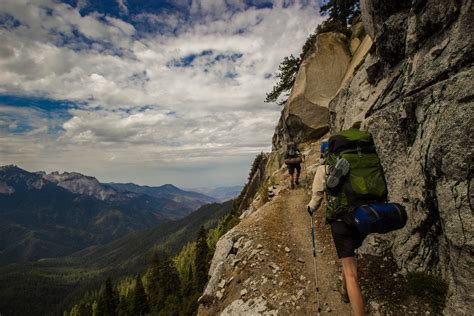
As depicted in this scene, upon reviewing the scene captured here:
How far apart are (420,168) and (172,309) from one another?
207ft

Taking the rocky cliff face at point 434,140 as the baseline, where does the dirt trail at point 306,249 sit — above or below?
below

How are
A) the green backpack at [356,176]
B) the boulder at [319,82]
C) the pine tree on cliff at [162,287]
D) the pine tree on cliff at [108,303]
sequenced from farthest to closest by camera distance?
the pine tree on cliff at [108,303]
the pine tree on cliff at [162,287]
the boulder at [319,82]
the green backpack at [356,176]

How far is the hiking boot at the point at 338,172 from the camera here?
5.51 m

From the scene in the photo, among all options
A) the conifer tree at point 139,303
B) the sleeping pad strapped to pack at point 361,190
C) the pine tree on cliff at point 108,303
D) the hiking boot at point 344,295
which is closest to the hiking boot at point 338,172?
the sleeping pad strapped to pack at point 361,190

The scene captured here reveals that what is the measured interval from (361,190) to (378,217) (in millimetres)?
632

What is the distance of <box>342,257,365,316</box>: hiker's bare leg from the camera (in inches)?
205

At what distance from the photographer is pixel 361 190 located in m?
5.44

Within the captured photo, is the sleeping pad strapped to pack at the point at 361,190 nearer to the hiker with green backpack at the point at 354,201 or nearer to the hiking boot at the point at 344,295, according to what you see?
the hiker with green backpack at the point at 354,201

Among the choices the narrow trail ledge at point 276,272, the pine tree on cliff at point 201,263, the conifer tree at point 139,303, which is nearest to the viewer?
the narrow trail ledge at point 276,272

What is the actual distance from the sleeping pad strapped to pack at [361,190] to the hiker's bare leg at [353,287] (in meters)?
1.01

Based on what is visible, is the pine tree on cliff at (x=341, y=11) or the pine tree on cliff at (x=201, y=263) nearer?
the pine tree on cliff at (x=341, y=11)

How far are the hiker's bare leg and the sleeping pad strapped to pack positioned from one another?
39.6 inches

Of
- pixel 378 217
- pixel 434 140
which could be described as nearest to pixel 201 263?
pixel 378 217

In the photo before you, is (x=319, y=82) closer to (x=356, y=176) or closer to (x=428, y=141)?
(x=428, y=141)
